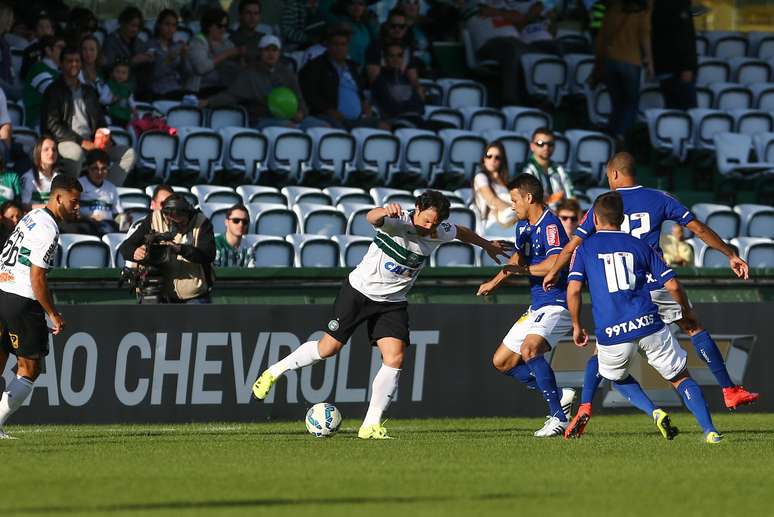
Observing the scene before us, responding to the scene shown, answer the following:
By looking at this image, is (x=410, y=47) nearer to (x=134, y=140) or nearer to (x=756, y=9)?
(x=134, y=140)

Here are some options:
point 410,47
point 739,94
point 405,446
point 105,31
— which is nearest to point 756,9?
point 739,94

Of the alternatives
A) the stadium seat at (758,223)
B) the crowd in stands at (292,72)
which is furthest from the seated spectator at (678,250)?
the stadium seat at (758,223)

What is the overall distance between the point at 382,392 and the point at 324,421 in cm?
47

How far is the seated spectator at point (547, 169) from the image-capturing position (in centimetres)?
1551

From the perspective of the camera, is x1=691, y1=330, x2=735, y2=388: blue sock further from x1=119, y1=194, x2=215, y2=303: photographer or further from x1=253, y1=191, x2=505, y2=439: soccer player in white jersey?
x1=119, y1=194, x2=215, y2=303: photographer

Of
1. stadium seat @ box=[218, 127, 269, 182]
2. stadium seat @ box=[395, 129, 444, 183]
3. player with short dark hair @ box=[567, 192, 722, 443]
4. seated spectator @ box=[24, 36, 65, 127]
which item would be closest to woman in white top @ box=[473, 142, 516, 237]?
stadium seat @ box=[395, 129, 444, 183]

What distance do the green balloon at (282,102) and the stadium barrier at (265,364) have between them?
4880 mm

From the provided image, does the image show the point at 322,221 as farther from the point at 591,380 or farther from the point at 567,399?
the point at 591,380

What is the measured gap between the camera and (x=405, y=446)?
11.1 metres

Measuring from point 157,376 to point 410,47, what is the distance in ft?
25.9

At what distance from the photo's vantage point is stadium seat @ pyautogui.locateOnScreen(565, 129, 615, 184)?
19.5 meters

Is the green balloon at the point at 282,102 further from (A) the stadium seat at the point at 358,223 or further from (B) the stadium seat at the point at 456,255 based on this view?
(B) the stadium seat at the point at 456,255

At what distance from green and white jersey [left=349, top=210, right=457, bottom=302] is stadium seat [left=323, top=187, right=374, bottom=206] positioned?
5170 millimetres

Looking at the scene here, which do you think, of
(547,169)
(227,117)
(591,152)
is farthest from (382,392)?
(591,152)
